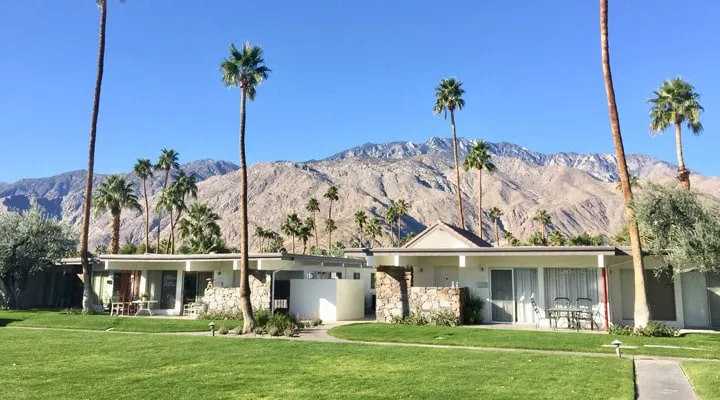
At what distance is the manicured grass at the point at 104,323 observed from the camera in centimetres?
2166

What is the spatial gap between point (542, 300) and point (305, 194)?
178 m

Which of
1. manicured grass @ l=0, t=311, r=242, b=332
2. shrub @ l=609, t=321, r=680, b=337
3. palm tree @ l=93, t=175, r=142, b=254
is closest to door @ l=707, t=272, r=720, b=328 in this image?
shrub @ l=609, t=321, r=680, b=337

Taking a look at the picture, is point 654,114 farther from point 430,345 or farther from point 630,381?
point 630,381

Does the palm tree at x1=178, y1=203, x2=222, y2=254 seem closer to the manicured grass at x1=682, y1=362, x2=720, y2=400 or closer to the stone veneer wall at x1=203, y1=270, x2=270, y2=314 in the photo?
the stone veneer wall at x1=203, y1=270, x2=270, y2=314

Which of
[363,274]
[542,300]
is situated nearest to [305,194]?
[363,274]

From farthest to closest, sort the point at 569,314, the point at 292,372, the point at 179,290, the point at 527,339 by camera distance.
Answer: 1. the point at 179,290
2. the point at 569,314
3. the point at 527,339
4. the point at 292,372

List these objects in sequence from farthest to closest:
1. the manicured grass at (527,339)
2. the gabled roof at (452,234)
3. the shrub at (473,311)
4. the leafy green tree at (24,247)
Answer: the leafy green tree at (24,247), the gabled roof at (452,234), the shrub at (473,311), the manicured grass at (527,339)

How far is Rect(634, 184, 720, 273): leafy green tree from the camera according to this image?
1752 cm

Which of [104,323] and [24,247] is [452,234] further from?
[24,247]

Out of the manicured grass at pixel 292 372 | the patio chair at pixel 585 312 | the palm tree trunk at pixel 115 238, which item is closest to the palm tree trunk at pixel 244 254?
the manicured grass at pixel 292 372

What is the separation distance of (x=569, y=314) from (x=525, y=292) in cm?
205

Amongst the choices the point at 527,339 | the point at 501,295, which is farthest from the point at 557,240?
the point at 527,339

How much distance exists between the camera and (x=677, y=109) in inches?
1050

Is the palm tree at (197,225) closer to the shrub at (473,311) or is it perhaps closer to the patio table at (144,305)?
the patio table at (144,305)
